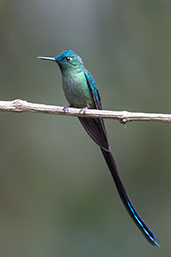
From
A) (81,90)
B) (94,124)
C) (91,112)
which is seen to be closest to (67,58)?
(81,90)

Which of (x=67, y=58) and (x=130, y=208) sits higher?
(x=67, y=58)

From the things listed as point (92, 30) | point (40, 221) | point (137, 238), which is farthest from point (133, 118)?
point (92, 30)

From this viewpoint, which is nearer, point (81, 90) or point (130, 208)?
point (130, 208)

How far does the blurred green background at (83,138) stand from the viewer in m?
5.31

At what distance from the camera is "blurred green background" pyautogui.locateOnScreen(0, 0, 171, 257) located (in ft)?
17.4

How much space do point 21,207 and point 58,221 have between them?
0.48 m

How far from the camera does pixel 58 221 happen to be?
5441mm

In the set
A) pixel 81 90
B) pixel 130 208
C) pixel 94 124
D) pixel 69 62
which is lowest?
pixel 130 208

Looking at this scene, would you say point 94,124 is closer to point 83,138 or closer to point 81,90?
point 81,90

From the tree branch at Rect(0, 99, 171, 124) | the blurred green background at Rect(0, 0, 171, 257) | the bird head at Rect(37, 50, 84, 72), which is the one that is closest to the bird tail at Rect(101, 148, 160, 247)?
the tree branch at Rect(0, 99, 171, 124)

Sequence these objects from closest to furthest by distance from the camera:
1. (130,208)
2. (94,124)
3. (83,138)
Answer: (130,208) → (94,124) → (83,138)

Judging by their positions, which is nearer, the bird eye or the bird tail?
the bird tail

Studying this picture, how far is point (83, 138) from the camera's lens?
589 cm

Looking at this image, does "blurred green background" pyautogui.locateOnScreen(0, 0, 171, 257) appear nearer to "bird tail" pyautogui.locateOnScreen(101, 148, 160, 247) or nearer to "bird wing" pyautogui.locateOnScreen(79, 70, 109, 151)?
"bird tail" pyautogui.locateOnScreen(101, 148, 160, 247)
